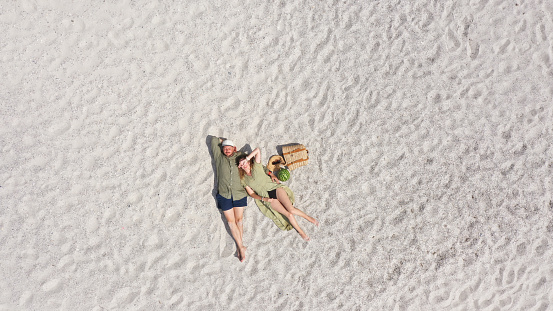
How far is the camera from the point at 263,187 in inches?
152

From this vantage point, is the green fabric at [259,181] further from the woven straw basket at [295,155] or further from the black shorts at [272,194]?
the woven straw basket at [295,155]

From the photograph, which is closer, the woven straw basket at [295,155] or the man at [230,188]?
the man at [230,188]

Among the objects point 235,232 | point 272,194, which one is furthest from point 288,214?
point 235,232

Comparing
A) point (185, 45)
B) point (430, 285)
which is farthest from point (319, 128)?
point (430, 285)

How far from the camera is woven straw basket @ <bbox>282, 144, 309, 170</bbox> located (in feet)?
13.1

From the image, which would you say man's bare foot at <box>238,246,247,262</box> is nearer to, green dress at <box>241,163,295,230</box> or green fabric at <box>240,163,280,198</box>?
green dress at <box>241,163,295,230</box>

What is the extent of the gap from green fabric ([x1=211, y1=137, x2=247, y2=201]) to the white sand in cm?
39

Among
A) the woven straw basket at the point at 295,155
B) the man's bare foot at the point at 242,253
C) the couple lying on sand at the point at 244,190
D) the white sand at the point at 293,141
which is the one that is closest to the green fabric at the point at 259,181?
the couple lying on sand at the point at 244,190

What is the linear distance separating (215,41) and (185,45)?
40 cm

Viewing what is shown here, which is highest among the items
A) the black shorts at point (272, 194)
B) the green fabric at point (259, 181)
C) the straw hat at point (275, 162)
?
the straw hat at point (275, 162)

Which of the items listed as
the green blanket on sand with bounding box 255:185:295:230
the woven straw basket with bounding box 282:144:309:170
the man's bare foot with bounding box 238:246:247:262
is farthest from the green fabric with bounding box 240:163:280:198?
the man's bare foot with bounding box 238:246:247:262

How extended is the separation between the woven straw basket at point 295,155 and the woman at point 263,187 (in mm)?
283

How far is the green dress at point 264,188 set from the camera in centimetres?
380

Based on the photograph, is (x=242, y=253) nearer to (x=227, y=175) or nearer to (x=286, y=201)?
(x=286, y=201)
